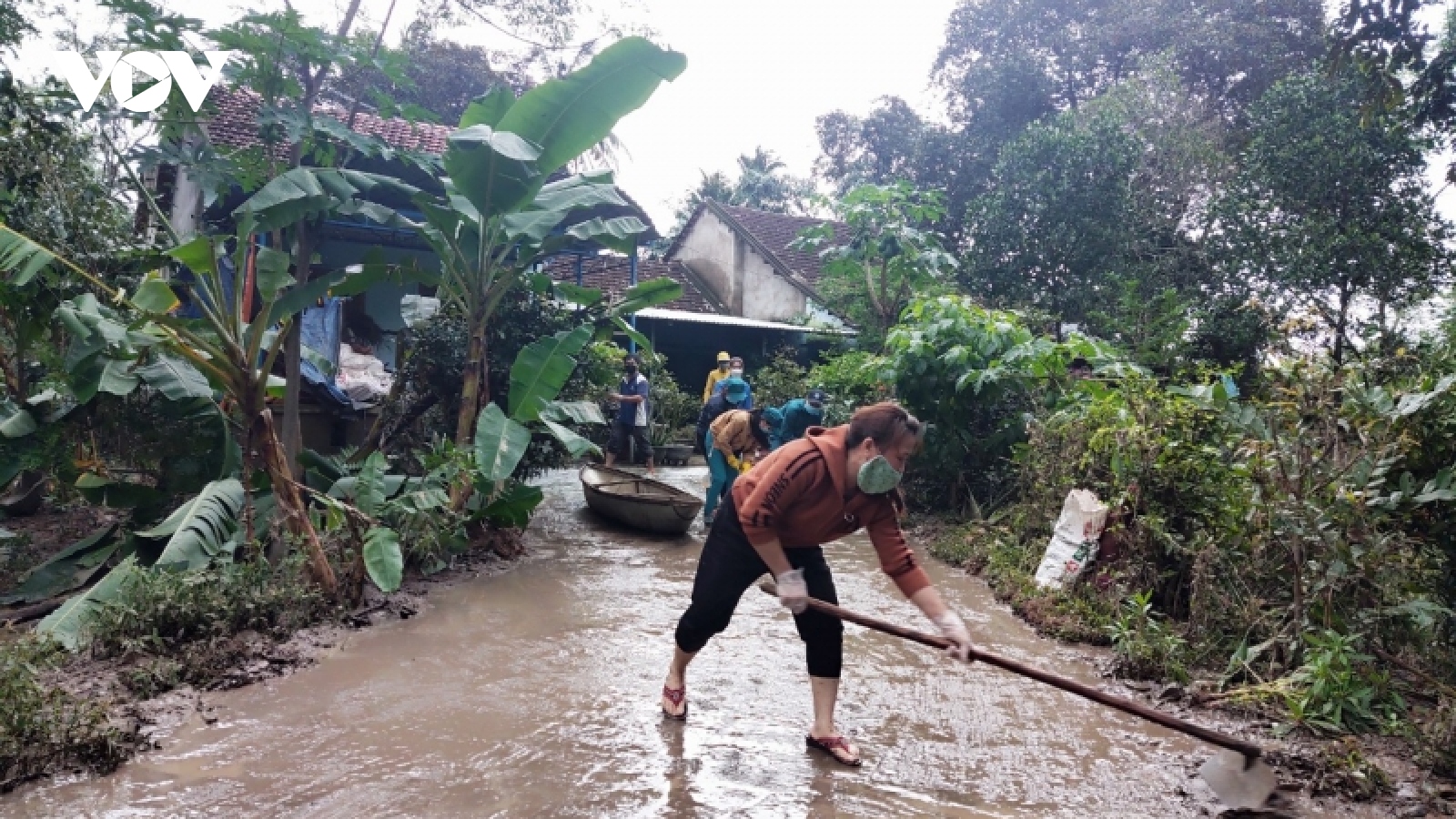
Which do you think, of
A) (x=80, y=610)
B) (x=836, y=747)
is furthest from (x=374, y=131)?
(x=836, y=747)

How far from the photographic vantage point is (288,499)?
5.73m

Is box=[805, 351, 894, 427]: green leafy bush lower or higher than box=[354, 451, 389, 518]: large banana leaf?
higher

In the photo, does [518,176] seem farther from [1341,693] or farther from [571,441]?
[1341,693]

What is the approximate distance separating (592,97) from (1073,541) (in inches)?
188

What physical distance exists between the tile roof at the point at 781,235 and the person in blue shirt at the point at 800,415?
12037 mm

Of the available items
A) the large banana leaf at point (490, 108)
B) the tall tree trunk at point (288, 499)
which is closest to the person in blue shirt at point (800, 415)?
the large banana leaf at point (490, 108)

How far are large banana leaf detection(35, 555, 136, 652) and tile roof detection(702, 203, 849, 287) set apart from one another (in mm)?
16595

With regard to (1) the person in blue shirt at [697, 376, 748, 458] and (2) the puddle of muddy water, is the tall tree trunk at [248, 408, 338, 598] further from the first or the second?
(1) the person in blue shirt at [697, 376, 748, 458]

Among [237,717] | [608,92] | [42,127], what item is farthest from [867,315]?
[237,717]

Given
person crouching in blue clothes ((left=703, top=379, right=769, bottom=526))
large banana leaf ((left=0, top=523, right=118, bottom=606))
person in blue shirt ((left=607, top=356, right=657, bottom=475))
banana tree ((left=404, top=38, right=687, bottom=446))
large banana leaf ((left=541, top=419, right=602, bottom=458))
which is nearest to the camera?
large banana leaf ((left=0, top=523, right=118, bottom=606))

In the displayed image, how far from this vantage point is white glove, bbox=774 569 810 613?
3740 mm

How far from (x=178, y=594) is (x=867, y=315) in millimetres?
11416

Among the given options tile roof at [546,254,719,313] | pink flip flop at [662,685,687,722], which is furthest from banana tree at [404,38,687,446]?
tile roof at [546,254,719,313]

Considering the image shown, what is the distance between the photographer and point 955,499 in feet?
32.6
